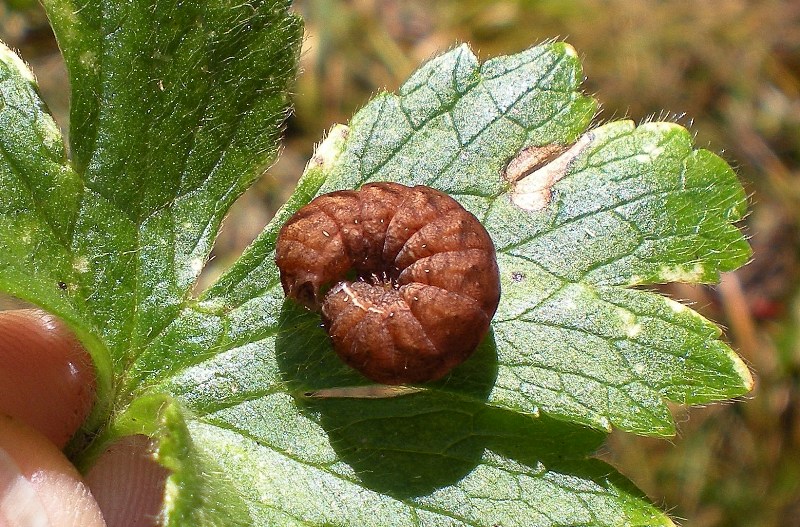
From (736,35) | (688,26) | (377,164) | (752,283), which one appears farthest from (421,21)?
(377,164)

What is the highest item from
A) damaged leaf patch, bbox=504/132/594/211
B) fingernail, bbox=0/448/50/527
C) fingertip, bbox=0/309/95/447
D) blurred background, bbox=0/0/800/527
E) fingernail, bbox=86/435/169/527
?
blurred background, bbox=0/0/800/527

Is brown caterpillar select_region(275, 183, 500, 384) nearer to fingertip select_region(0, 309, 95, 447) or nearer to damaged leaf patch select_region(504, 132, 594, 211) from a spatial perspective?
damaged leaf patch select_region(504, 132, 594, 211)

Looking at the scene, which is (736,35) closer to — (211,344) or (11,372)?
(211,344)

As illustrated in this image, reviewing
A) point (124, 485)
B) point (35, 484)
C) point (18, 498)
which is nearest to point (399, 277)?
point (35, 484)

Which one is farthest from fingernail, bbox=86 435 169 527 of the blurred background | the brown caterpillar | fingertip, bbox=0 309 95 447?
the blurred background

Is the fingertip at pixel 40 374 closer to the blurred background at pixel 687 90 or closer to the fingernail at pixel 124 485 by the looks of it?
the fingernail at pixel 124 485

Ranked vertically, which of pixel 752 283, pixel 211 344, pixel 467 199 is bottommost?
pixel 211 344

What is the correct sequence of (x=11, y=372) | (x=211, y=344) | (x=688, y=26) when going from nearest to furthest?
(x=211, y=344), (x=11, y=372), (x=688, y=26)
